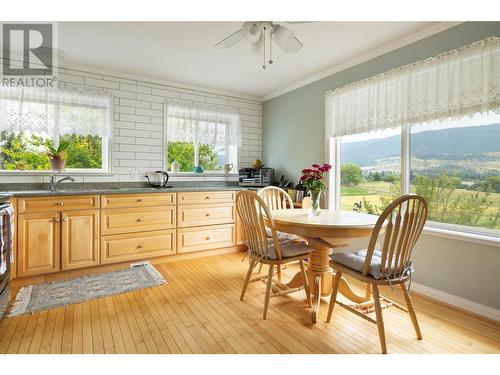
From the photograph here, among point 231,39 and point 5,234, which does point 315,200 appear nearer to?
point 231,39

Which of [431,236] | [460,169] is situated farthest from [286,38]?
[431,236]

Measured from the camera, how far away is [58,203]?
111 inches

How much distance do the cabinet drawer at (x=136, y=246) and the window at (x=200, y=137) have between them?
3.78 feet

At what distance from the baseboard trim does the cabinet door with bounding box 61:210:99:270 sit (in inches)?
128

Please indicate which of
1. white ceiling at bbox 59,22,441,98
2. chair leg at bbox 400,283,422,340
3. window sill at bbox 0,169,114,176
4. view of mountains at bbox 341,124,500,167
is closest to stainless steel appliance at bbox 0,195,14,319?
window sill at bbox 0,169,114,176

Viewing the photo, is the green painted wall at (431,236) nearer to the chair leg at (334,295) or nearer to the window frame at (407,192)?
the window frame at (407,192)

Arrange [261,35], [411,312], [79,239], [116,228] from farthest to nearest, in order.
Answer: [116,228] → [79,239] → [261,35] → [411,312]

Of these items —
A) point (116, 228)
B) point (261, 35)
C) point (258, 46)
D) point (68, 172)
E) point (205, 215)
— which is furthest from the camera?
point (205, 215)

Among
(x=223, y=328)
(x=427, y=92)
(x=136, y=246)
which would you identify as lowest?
(x=223, y=328)

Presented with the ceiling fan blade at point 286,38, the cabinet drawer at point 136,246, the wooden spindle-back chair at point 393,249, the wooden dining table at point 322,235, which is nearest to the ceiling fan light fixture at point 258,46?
the ceiling fan blade at point 286,38

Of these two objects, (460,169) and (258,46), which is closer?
(258,46)

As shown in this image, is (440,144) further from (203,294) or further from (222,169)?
(222,169)

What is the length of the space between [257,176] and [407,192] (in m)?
2.09
